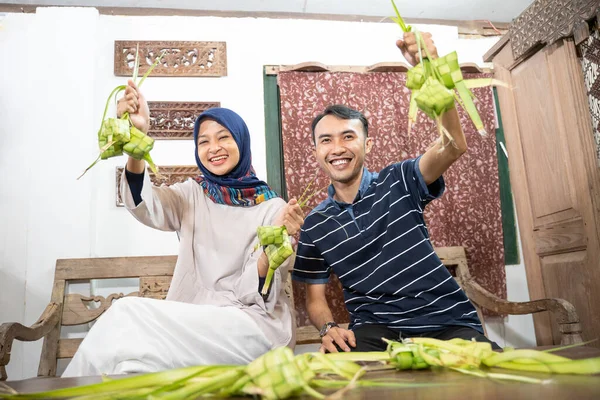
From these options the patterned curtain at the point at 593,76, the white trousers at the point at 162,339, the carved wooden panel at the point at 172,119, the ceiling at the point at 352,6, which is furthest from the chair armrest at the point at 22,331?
the patterned curtain at the point at 593,76

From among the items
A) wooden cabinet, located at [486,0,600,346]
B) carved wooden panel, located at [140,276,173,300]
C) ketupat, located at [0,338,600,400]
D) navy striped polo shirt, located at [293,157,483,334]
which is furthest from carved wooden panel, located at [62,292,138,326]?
wooden cabinet, located at [486,0,600,346]

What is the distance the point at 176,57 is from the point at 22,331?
1.78 meters

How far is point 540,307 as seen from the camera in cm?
214

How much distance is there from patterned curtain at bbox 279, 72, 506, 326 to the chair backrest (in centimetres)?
89

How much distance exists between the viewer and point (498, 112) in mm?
3117

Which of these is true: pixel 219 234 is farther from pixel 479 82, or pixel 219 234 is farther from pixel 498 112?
pixel 498 112

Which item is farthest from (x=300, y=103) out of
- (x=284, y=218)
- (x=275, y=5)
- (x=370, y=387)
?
(x=370, y=387)

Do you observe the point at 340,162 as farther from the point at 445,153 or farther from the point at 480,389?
the point at 480,389

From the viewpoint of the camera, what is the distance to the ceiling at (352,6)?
9.59 feet

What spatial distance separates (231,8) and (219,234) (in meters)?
1.77

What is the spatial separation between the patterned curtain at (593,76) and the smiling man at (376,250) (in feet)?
3.46

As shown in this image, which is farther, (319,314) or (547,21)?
(547,21)

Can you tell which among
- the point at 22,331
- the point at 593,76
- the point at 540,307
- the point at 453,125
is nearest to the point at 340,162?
the point at 453,125

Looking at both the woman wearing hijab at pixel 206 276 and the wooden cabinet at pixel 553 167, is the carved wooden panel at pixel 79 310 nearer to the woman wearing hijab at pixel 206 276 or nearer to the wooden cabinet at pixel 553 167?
the woman wearing hijab at pixel 206 276
